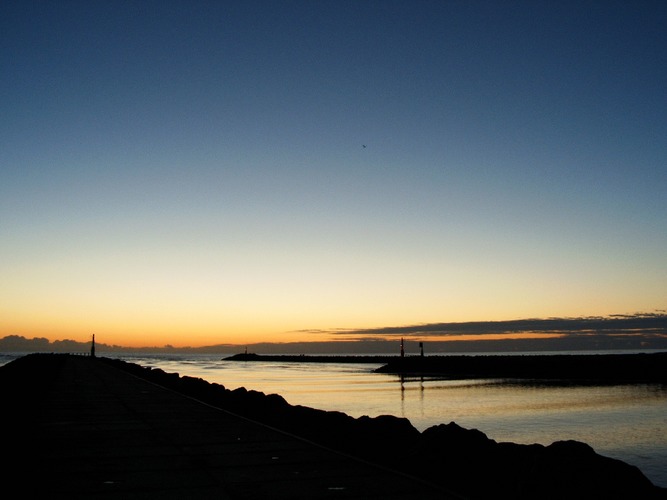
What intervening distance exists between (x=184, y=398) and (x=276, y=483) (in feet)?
35.2

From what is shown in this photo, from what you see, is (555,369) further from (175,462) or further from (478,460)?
(175,462)

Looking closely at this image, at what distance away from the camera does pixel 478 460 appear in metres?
6.71

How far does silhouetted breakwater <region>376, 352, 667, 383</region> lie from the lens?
45.4 meters

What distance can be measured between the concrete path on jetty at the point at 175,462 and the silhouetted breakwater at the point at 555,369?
38148 millimetres

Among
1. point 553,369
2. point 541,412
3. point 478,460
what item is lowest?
point 553,369

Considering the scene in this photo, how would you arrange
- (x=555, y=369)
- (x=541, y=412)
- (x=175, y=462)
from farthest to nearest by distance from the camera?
(x=555, y=369), (x=541, y=412), (x=175, y=462)

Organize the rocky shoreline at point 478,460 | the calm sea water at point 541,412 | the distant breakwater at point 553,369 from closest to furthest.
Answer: the rocky shoreline at point 478,460
the calm sea water at point 541,412
the distant breakwater at point 553,369

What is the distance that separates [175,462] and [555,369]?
50619 mm

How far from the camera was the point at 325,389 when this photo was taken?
1347 inches

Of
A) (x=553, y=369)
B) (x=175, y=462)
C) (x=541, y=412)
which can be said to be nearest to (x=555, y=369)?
(x=553, y=369)

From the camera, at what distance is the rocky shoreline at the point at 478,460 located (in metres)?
5.47

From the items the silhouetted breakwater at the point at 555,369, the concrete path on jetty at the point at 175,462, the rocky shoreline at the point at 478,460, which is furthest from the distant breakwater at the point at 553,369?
the concrete path on jetty at the point at 175,462

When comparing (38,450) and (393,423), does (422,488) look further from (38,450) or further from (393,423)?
(38,450)

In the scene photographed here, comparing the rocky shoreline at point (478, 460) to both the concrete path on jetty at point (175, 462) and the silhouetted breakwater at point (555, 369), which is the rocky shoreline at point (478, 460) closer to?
the concrete path on jetty at point (175, 462)
